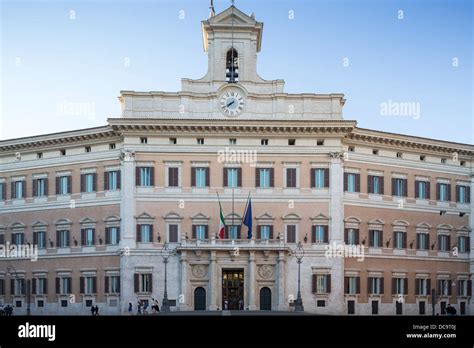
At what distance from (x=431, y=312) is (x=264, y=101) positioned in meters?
20.3

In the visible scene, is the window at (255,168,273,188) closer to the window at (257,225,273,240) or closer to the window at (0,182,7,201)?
the window at (257,225,273,240)

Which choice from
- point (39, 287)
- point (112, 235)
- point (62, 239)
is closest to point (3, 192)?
point (62, 239)

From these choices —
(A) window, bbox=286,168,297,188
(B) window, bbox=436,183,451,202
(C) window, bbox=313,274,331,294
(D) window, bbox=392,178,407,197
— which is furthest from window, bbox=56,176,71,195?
(B) window, bbox=436,183,451,202

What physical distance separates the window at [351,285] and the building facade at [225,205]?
0.27 metres

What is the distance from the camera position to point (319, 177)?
181 ft

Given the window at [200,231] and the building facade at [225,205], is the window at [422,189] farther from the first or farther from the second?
the window at [200,231]

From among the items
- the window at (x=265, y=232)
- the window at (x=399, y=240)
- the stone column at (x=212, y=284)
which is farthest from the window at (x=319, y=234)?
the stone column at (x=212, y=284)

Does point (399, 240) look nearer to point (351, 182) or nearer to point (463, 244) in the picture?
point (351, 182)

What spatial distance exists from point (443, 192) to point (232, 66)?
19.3m

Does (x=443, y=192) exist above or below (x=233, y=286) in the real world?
above

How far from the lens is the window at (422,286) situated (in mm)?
57831

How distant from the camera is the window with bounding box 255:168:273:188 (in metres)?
55.0

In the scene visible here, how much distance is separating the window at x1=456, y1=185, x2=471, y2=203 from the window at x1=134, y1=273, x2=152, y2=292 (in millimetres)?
25330
